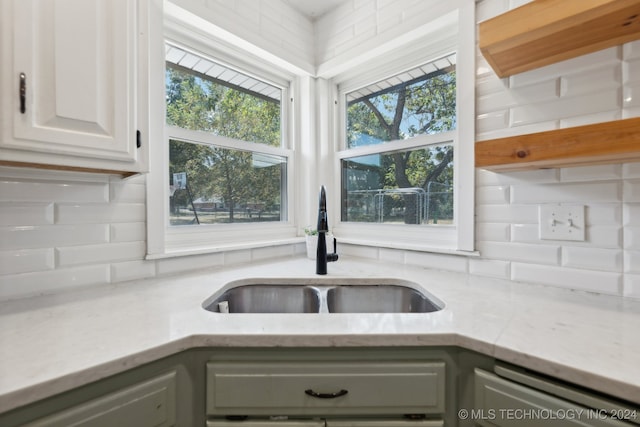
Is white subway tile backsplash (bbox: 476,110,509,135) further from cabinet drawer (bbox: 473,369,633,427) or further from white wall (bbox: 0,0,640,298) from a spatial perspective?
cabinet drawer (bbox: 473,369,633,427)

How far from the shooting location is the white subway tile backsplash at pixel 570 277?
Result: 982 millimetres

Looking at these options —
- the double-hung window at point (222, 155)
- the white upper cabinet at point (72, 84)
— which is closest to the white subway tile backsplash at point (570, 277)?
the double-hung window at point (222, 155)

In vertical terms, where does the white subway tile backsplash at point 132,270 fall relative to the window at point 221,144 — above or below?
below

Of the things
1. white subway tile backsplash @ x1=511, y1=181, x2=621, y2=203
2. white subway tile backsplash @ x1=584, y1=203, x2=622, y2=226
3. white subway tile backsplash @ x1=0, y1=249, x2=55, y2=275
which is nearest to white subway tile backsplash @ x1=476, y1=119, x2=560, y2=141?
white subway tile backsplash @ x1=511, y1=181, x2=621, y2=203

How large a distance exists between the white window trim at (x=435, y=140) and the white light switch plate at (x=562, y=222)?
0.82 feet

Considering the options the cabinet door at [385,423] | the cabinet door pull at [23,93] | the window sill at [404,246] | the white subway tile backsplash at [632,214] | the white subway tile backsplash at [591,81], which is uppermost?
the white subway tile backsplash at [591,81]

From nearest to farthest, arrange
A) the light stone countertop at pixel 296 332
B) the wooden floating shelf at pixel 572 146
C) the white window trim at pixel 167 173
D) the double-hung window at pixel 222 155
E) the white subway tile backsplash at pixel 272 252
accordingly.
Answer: the light stone countertop at pixel 296 332, the wooden floating shelf at pixel 572 146, the white window trim at pixel 167 173, the double-hung window at pixel 222 155, the white subway tile backsplash at pixel 272 252

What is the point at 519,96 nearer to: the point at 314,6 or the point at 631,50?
the point at 631,50

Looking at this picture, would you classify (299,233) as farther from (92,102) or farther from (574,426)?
(574,426)

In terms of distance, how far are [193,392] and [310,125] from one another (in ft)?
5.30

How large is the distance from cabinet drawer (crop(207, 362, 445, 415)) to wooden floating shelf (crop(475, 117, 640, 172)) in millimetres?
647

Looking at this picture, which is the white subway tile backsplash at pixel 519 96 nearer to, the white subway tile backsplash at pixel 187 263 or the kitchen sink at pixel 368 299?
the kitchen sink at pixel 368 299

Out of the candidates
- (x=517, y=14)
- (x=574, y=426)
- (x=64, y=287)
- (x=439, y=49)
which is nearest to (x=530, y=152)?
(x=517, y=14)

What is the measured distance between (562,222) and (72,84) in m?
1.65
